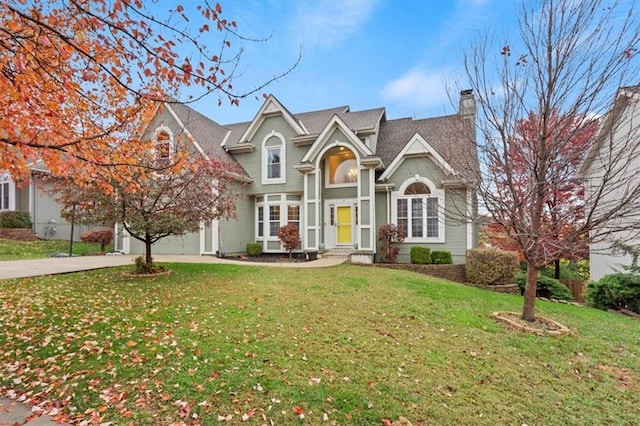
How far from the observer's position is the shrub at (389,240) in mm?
14898

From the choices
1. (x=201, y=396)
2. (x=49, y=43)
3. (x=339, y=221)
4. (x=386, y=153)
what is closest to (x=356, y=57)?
(x=386, y=153)

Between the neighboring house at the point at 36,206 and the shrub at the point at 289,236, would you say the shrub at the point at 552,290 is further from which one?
the neighboring house at the point at 36,206

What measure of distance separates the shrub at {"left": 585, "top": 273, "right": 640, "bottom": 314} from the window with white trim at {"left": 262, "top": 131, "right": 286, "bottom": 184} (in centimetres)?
1367

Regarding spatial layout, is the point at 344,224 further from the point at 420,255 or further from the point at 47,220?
the point at 47,220

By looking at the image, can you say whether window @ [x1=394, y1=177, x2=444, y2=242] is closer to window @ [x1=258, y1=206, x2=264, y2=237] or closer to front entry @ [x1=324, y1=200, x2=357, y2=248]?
front entry @ [x1=324, y1=200, x2=357, y2=248]

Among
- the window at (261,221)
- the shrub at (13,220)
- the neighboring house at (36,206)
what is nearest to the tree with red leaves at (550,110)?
the window at (261,221)

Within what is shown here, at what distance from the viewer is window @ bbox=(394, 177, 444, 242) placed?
49.6ft

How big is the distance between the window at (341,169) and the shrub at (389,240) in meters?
3.02

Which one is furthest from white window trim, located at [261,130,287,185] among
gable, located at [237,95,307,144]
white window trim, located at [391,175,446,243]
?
white window trim, located at [391,175,446,243]

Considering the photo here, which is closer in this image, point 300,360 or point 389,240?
point 300,360

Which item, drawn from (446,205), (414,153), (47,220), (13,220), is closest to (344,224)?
(414,153)

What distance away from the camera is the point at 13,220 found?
18859 mm

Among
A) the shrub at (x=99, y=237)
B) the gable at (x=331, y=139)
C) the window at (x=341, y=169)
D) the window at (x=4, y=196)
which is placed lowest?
the shrub at (x=99, y=237)

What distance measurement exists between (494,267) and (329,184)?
8351 mm
